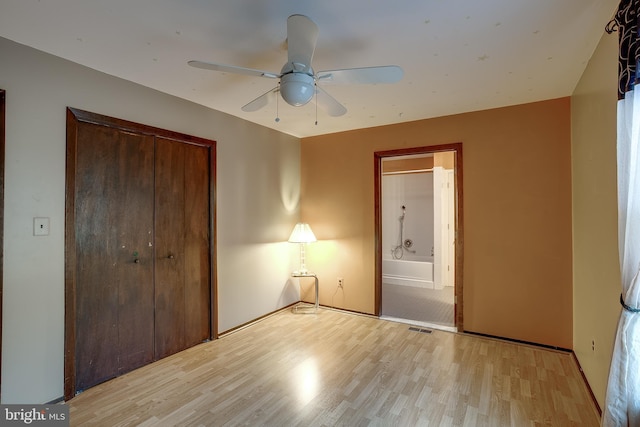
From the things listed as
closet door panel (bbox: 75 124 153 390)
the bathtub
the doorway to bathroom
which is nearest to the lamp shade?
the doorway to bathroom

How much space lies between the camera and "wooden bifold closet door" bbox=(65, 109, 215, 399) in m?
2.32

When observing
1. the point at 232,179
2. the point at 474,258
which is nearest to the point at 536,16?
the point at 474,258

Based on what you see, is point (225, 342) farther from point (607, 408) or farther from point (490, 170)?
point (490, 170)

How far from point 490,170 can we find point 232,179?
2.86 metres

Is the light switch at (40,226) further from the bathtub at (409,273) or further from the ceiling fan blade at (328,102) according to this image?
the bathtub at (409,273)

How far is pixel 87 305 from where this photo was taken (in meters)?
2.36

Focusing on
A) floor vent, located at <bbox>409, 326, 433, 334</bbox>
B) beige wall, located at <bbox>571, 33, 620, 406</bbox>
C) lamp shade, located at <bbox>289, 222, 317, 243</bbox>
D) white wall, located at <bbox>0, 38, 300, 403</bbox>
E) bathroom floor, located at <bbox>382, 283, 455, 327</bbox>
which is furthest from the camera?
lamp shade, located at <bbox>289, 222, 317, 243</bbox>

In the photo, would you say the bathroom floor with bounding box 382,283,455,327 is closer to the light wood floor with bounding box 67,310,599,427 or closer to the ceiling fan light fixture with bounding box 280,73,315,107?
the light wood floor with bounding box 67,310,599,427

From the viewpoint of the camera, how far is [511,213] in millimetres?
3191

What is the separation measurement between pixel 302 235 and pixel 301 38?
2.74m

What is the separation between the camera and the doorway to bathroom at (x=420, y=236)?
3668 millimetres

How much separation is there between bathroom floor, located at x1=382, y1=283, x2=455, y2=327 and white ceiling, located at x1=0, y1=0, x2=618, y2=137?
2.68 metres

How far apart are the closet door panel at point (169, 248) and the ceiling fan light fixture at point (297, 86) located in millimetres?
1680

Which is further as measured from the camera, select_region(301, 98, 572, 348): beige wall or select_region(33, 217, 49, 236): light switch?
select_region(301, 98, 572, 348): beige wall
